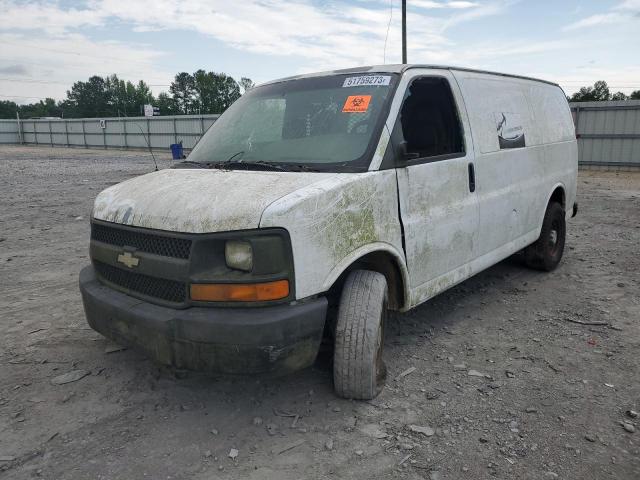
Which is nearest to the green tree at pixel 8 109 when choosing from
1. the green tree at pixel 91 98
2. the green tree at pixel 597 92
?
the green tree at pixel 91 98

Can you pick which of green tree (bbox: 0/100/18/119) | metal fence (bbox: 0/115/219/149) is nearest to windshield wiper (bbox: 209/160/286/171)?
metal fence (bbox: 0/115/219/149)

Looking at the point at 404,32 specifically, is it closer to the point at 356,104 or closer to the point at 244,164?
the point at 356,104

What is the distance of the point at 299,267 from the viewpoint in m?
2.65

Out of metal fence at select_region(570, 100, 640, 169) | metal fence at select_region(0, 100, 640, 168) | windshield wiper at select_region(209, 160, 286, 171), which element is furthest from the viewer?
metal fence at select_region(0, 100, 640, 168)

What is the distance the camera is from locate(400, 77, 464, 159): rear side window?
3.46m

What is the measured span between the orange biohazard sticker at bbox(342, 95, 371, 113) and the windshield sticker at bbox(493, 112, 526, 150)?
5.21ft

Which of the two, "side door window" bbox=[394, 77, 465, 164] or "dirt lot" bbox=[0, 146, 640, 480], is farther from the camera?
"side door window" bbox=[394, 77, 465, 164]

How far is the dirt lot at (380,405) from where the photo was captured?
2.56 m

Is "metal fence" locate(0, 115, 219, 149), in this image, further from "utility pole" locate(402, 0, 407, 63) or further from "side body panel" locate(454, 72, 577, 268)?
"side body panel" locate(454, 72, 577, 268)

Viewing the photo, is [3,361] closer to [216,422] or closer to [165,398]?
[165,398]

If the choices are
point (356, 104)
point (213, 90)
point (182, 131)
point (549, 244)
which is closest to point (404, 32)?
point (549, 244)

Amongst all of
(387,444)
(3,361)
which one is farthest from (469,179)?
(3,361)

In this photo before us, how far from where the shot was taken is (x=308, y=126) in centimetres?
349

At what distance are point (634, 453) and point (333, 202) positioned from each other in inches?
78.7
